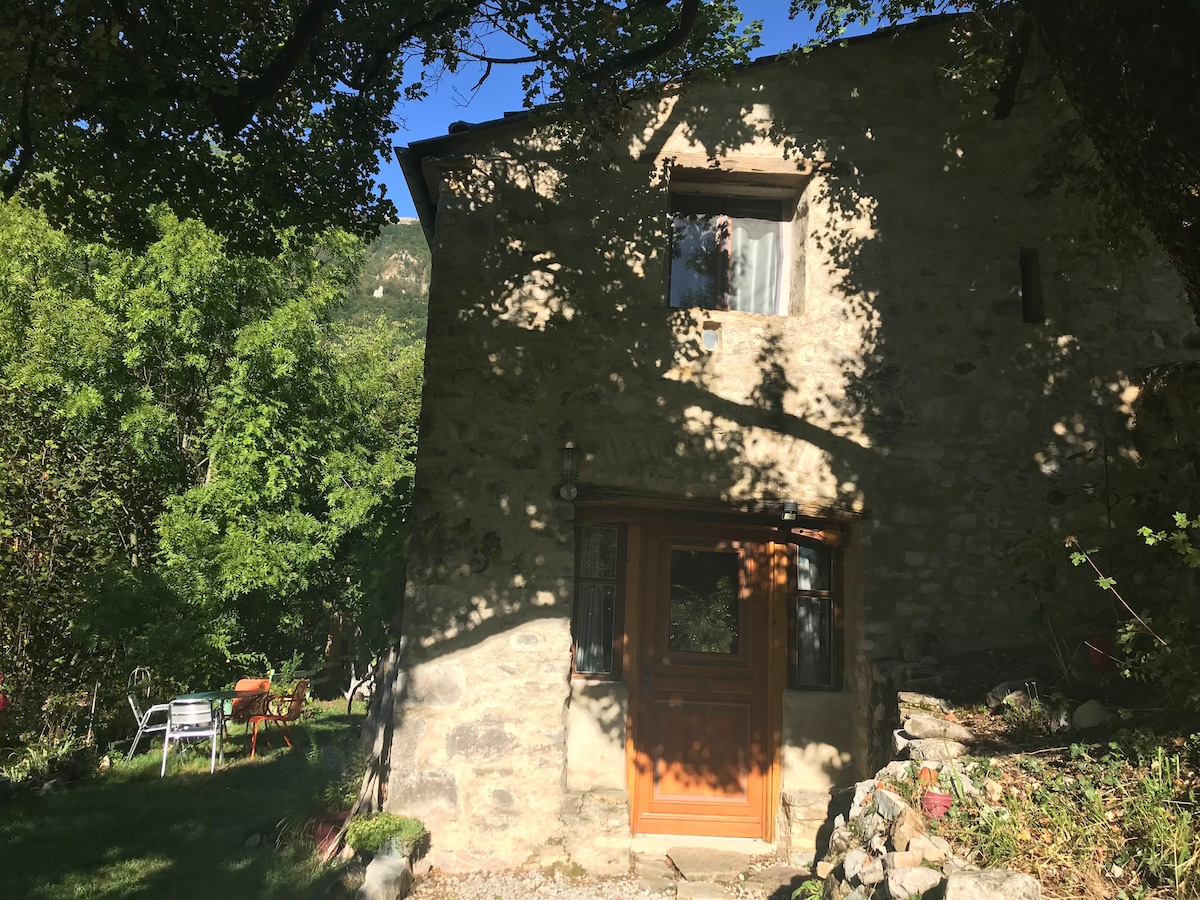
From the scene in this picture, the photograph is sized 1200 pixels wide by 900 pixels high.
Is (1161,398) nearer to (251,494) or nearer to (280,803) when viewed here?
(280,803)

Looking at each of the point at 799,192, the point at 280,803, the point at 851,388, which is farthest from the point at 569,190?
the point at 280,803

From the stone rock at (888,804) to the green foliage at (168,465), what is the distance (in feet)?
23.8

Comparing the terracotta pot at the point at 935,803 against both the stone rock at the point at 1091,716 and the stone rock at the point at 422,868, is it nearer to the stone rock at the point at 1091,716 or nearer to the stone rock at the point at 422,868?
the stone rock at the point at 1091,716

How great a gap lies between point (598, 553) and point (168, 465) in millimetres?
9202

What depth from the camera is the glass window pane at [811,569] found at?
226 inches

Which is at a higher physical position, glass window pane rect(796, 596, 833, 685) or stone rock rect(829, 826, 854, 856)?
glass window pane rect(796, 596, 833, 685)

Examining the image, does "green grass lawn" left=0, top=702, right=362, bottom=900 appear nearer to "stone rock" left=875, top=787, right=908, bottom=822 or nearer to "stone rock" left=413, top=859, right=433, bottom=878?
"stone rock" left=413, top=859, right=433, bottom=878

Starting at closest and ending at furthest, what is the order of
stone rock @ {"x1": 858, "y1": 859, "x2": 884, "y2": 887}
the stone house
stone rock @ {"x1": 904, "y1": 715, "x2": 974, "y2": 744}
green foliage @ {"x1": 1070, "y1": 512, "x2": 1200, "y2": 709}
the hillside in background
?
stone rock @ {"x1": 858, "y1": 859, "x2": 884, "y2": 887}, green foliage @ {"x1": 1070, "y1": 512, "x2": 1200, "y2": 709}, stone rock @ {"x1": 904, "y1": 715, "x2": 974, "y2": 744}, the stone house, the hillside in background

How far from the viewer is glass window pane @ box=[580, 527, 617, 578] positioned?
5570mm

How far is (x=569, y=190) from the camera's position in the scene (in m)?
5.64

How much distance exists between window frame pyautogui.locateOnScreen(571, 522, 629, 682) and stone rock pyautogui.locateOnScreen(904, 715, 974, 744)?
76.4 inches

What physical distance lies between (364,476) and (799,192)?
9.54 m

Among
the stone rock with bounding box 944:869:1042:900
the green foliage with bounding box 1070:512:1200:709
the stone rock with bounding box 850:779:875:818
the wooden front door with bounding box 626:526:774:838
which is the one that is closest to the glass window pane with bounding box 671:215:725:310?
the wooden front door with bounding box 626:526:774:838

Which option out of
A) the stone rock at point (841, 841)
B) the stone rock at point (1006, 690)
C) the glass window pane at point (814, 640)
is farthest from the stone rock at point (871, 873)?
the glass window pane at point (814, 640)
